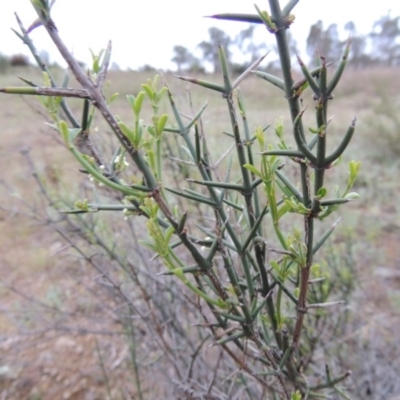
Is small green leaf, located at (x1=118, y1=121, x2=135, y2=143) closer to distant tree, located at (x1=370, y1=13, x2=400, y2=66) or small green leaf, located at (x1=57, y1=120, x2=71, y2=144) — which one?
→ small green leaf, located at (x1=57, y1=120, x2=71, y2=144)

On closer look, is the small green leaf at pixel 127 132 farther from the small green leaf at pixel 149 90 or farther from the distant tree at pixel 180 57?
the distant tree at pixel 180 57

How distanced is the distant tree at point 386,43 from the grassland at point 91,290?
12.5 metres

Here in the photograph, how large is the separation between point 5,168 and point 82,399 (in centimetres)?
434

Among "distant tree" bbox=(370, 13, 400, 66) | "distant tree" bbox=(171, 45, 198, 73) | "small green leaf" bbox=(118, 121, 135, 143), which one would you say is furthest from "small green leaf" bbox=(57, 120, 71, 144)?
"distant tree" bbox=(370, 13, 400, 66)

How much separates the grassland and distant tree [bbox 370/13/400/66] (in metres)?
12.5

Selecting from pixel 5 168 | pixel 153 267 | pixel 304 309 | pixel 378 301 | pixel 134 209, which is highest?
pixel 134 209

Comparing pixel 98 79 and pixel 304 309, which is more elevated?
pixel 98 79

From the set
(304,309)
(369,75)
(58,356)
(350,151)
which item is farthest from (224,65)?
(369,75)

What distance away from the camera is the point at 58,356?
2.13 metres

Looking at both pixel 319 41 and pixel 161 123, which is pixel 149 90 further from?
pixel 319 41

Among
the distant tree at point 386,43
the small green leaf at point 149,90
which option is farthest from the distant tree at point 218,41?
the distant tree at point 386,43

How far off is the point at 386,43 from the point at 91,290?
65.9 ft

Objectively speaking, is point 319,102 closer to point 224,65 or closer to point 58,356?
point 224,65

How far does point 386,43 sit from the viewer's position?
17875 mm
